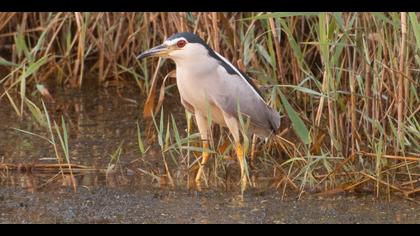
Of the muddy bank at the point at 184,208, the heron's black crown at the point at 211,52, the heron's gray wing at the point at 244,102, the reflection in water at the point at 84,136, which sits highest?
the heron's black crown at the point at 211,52

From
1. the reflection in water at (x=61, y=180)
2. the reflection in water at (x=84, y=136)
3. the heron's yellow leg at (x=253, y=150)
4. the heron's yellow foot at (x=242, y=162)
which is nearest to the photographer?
the heron's yellow foot at (x=242, y=162)

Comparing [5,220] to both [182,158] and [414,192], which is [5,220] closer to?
[182,158]

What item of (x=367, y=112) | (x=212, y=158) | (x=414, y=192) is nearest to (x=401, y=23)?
(x=367, y=112)

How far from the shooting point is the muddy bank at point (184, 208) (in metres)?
4.16

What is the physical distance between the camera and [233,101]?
5043mm

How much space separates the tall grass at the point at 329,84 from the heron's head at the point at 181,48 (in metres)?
0.39

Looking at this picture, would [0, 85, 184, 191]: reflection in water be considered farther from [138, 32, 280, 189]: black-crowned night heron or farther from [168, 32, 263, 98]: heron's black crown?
[168, 32, 263, 98]: heron's black crown

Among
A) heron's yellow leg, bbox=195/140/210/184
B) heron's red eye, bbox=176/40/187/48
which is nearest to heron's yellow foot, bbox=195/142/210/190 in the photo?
heron's yellow leg, bbox=195/140/210/184

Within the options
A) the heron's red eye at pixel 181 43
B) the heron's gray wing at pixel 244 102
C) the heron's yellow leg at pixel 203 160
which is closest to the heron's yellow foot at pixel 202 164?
the heron's yellow leg at pixel 203 160

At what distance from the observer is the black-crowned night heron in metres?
4.94

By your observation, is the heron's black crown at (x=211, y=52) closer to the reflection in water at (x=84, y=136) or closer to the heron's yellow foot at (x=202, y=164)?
the heron's yellow foot at (x=202, y=164)

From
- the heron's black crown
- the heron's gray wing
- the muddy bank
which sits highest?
the heron's black crown

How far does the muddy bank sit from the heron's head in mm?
704

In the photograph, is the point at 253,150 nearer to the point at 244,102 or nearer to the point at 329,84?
the point at 244,102
